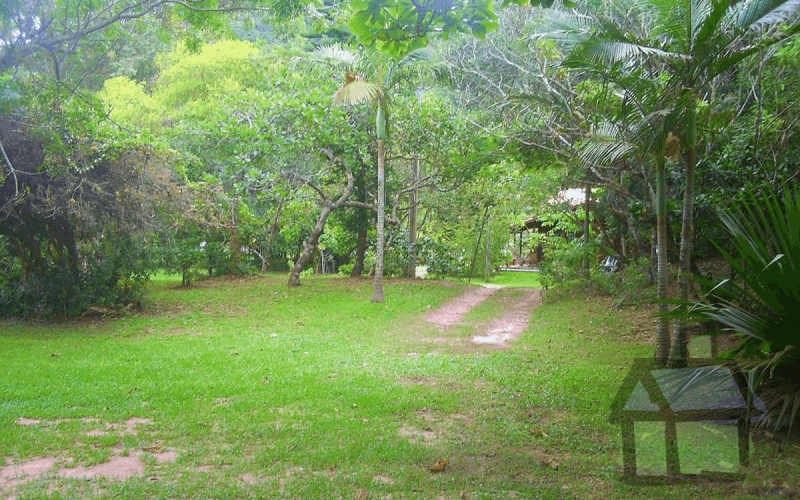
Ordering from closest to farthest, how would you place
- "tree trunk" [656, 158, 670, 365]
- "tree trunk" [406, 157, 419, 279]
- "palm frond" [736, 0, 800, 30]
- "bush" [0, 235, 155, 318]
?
"palm frond" [736, 0, 800, 30], "tree trunk" [656, 158, 670, 365], "bush" [0, 235, 155, 318], "tree trunk" [406, 157, 419, 279]

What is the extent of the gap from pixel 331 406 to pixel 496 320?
21.8ft

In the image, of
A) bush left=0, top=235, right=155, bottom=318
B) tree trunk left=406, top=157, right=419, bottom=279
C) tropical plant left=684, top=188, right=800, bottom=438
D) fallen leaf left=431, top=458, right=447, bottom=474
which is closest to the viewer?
tropical plant left=684, top=188, right=800, bottom=438

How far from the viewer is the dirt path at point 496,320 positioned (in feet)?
33.4

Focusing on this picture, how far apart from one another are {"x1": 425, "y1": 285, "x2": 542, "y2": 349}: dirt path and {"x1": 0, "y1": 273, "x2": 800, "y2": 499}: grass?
37cm

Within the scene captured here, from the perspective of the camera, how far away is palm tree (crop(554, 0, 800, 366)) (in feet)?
18.9

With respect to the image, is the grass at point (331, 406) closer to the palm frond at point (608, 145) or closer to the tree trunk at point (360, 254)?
the palm frond at point (608, 145)

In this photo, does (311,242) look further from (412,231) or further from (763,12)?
(763,12)

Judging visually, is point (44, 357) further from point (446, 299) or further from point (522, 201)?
point (522, 201)

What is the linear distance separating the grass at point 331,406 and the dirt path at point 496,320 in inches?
14.6

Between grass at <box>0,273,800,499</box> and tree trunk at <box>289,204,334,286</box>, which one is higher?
tree trunk at <box>289,204,334,286</box>

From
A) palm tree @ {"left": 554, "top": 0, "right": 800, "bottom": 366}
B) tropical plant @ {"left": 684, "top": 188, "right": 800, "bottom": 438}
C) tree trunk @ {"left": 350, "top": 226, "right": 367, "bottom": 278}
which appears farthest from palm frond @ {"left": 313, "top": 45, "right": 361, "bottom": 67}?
tropical plant @ {"left": 684, "top": 188, "right": 800, "bottom": 438}

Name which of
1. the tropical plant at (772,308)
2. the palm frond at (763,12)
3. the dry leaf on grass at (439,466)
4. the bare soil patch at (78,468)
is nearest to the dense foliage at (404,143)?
the palm frond at (763,12)

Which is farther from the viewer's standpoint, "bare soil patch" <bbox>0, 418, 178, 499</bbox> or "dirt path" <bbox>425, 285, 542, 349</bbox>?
"dirt path" <bbox>425, 285, 542, 349</bbox>

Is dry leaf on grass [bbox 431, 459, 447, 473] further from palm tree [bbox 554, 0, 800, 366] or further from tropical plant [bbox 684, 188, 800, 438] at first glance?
palm tree [bbox 554, 0, 800, 366]
